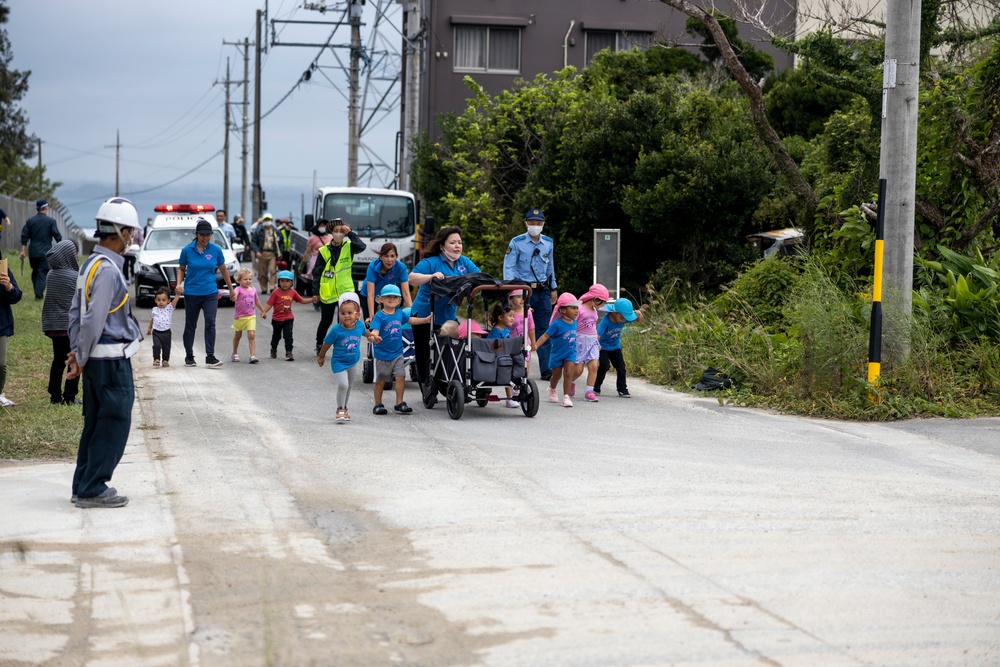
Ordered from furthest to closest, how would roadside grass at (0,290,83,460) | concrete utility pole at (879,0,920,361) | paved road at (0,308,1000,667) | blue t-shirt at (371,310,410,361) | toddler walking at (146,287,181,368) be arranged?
toddler walking at (146,287,181,368) < concrete utility pole at (879,0,920,361) < blue t-shirt at (371,310,410,361) < roadside grass at (0,290,83,460) < paved road at (0,308,1000,667)

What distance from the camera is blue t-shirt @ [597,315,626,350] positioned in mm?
13727

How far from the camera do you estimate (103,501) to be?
7.65 metres

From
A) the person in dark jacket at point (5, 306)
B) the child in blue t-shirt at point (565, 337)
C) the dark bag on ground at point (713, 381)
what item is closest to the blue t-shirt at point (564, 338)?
the child in blue t-shirt at point (565, 337)

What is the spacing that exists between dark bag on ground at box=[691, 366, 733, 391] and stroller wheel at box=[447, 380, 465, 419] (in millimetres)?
3504

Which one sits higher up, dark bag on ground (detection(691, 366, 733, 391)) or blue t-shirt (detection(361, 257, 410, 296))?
blue t-shirt (detection(361, 257, 410, 296))

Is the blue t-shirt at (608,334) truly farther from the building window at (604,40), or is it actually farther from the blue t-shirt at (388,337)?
the building window at (604,40)

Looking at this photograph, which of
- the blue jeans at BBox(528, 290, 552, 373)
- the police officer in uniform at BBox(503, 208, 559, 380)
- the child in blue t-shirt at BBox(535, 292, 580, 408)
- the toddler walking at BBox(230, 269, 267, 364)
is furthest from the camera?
the toddler walking at BBox(230, 269, 267, 364)

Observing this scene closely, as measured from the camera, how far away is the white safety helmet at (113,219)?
7883 mm

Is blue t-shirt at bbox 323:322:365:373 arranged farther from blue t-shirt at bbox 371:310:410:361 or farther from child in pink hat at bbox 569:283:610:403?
child in pink hat at bbox 569:283:610:403

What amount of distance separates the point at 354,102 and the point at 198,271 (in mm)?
23779

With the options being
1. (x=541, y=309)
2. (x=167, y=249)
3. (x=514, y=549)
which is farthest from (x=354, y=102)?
(x=514, y=549)

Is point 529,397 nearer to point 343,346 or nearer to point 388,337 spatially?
point 388,337

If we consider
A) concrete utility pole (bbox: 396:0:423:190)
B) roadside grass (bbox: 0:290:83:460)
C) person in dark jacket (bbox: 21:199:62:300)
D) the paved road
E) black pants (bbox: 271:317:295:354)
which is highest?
concrete utility pole (bbox: 396:0:423:190)

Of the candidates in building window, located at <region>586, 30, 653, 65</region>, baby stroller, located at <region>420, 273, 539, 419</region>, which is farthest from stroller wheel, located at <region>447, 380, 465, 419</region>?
building window, located at <region>586, 30, 653, 65</region>
